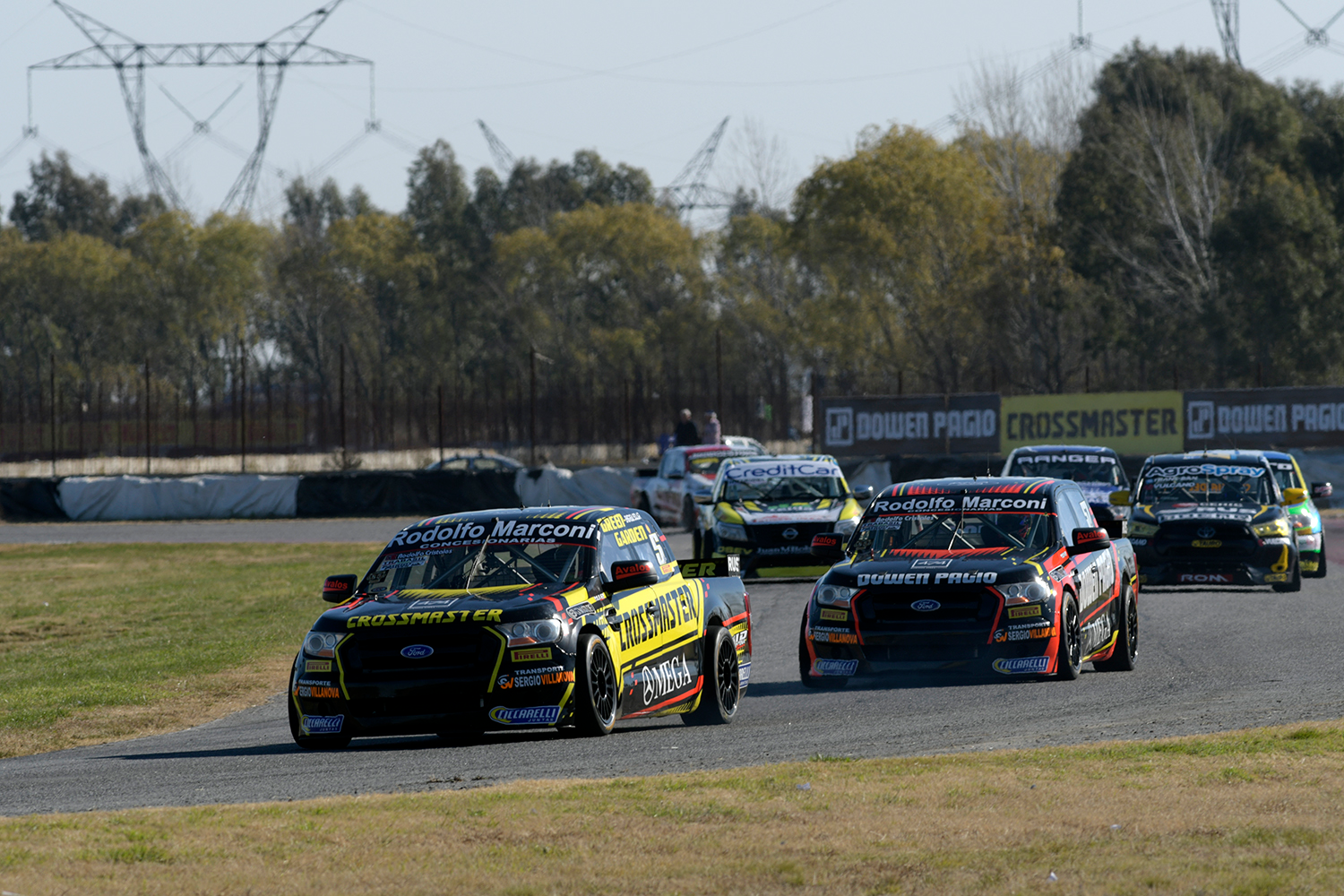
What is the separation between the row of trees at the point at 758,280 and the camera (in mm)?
54938

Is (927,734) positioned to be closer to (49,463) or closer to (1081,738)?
(1081,738)

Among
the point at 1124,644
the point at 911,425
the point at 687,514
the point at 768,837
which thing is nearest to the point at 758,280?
the point at 911,425

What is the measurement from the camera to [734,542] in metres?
22.5

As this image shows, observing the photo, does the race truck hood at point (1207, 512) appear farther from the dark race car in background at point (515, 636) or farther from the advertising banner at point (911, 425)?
the advertising banner at point (911, 425)

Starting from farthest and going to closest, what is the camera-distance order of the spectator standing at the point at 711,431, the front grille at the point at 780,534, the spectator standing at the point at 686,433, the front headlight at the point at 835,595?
the spectator standing at the point at 711,431
the spectator standing at the point at 686,433
the front grille at the point at 780,534
the front headlight at the point at 835,595

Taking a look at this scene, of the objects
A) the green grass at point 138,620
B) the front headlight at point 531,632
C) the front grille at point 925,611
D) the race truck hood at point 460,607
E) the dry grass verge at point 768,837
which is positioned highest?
the race truck hood at point 460,607

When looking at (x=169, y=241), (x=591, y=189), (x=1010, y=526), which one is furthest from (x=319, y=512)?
(x=591, y=189)

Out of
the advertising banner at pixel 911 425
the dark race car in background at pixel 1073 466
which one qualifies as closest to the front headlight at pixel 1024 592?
the dark race car in background at pixel 1073 466

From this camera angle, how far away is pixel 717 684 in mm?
11695

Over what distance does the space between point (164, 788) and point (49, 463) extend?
44363 mm

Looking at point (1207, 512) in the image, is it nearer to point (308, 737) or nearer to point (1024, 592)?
point (1024, 592)

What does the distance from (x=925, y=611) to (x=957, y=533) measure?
1.11 m

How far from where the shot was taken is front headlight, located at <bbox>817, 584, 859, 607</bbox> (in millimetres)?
13227

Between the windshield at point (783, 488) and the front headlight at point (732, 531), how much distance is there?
0.66 metres
